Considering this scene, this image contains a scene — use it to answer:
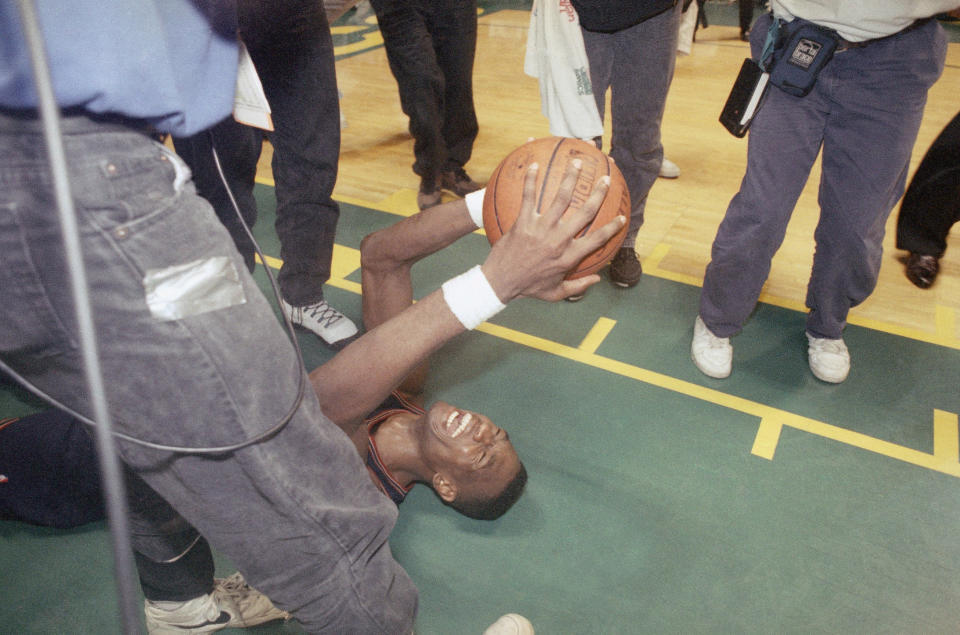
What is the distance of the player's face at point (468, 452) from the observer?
188 cm

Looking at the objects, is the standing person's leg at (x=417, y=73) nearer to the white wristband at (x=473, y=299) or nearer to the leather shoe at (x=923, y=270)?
the white wristband at (x=473, y=299)

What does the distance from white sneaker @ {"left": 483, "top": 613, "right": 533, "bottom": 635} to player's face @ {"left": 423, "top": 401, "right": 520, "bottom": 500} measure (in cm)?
38

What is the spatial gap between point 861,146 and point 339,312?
7.43 feet

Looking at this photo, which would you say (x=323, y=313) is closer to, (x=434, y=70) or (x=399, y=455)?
(x=399, y=455)

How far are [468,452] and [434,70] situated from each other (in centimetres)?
249

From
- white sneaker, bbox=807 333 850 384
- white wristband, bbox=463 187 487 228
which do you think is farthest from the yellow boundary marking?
white wristband, bbox=463 187 487 228

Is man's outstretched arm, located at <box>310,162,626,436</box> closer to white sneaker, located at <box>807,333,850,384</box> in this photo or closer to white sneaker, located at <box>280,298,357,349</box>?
white sneaker, located at <box>280,298,357,349</box>

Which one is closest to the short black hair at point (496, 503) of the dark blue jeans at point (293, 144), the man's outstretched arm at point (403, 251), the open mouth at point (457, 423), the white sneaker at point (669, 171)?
the open mouth at point (457, 423)

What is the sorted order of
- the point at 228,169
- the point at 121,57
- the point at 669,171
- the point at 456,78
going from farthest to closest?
the point at 669,171
the point at 456,78
the point at 228,169
the point at 121,57

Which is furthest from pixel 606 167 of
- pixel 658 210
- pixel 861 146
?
pixel 658 210

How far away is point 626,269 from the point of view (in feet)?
10.3

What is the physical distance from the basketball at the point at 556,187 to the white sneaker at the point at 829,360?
1501mm

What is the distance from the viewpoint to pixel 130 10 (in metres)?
0.70

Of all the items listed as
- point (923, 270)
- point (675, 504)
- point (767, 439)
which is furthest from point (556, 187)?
point (923, 270)
